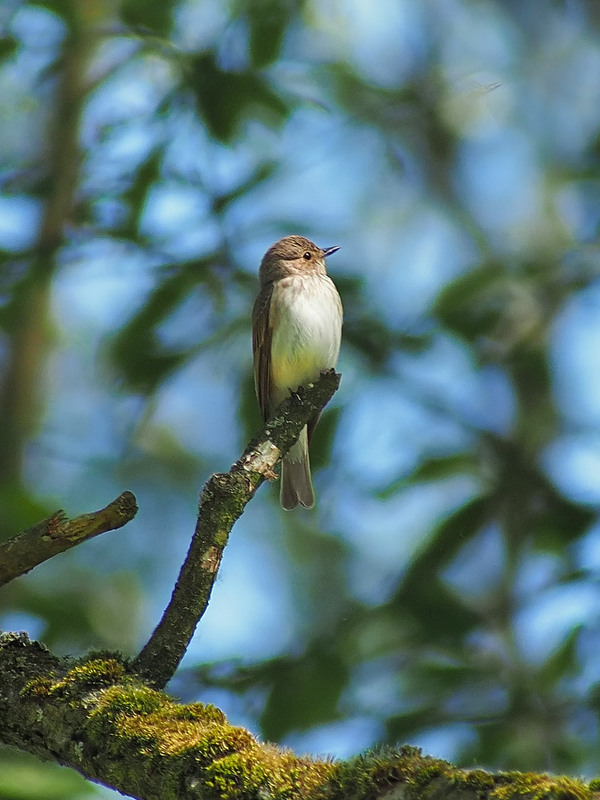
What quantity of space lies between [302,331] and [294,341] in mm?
83

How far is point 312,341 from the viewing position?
5.89m

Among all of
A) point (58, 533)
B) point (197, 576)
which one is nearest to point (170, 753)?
point (197, 576)

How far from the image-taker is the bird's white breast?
589cm

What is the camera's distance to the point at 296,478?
589 cm

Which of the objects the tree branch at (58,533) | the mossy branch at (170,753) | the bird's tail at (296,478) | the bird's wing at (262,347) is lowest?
the mossy branch at (170,753)

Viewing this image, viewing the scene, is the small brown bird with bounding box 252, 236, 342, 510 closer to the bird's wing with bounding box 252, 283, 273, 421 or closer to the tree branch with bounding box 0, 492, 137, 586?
the bird's wing with bounding box 252, 283, 273, 421

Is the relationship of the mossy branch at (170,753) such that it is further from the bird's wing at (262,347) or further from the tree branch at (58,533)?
the bird's wing at (262,347)

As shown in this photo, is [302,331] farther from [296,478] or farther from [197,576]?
[197,576]

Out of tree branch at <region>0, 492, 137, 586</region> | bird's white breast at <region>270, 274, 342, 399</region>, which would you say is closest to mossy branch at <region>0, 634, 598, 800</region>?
tree branch at <region>0, 492, 137, 586</region>

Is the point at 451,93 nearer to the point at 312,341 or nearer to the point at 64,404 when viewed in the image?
the point at 312,341

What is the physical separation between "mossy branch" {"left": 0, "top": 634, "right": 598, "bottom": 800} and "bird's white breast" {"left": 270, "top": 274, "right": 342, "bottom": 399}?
10.5 feet

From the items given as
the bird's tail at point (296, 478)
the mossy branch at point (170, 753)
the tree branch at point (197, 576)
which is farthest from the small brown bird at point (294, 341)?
the mossy branch at point (170, 753)

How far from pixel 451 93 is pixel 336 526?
366cm

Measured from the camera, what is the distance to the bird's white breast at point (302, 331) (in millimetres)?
5891
